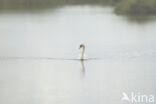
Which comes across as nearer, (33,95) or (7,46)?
(33,95)

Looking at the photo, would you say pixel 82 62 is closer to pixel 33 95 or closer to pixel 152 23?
pixel 33 95

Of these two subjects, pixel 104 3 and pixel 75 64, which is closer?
pixel 75 64

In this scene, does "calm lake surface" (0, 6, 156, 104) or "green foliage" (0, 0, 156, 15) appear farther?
"green foliage" (0, 0, 156, 15)

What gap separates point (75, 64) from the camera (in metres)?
19.7

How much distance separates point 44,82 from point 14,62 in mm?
3609

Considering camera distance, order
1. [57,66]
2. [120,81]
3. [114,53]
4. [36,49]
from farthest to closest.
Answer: [36,49] < [114,53] < [57,66] < [120,81]

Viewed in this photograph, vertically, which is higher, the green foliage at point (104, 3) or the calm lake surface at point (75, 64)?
the green foliage at point (104, 3)

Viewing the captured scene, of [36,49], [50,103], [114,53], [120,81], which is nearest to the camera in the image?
[50,103]

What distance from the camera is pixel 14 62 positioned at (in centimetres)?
2044

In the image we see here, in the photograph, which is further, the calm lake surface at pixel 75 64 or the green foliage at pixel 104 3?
the green foliage at pixel 104 3

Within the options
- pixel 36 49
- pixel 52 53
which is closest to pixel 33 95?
pixel 52 53

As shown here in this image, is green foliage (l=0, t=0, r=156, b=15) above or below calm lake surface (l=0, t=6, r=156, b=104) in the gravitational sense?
above

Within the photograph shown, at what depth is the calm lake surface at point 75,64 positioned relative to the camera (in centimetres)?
1544

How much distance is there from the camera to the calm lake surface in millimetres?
15438
